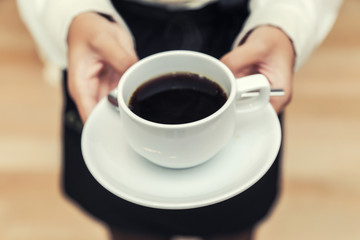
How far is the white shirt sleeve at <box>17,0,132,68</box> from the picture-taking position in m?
0.93

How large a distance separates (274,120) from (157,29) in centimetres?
36

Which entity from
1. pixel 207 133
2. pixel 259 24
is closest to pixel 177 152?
pixel 207 133

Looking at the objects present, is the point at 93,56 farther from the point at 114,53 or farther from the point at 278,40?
the point at 278,40

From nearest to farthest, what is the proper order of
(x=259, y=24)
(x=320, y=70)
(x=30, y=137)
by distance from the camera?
(x=259, y=24) → (x=30, y=137) → (x=320, y=70)

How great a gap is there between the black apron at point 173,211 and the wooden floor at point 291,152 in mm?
432

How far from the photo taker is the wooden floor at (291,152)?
59.4 inches

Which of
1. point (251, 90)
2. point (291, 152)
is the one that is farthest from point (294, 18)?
point (291, 152)

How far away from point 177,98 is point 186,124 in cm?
11

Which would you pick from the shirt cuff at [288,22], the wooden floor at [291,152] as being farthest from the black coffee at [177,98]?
the wooden floor at [291,152]

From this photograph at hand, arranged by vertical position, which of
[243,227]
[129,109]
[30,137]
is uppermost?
[129,109]

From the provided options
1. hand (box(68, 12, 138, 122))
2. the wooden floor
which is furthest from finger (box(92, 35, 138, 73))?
the wooden floor

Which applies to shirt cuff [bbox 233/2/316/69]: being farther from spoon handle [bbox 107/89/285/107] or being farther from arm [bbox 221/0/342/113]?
spoon handle [bbox 107/89/285/107]

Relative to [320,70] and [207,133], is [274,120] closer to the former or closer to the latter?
[207,133]

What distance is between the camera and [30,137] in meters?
1.76
